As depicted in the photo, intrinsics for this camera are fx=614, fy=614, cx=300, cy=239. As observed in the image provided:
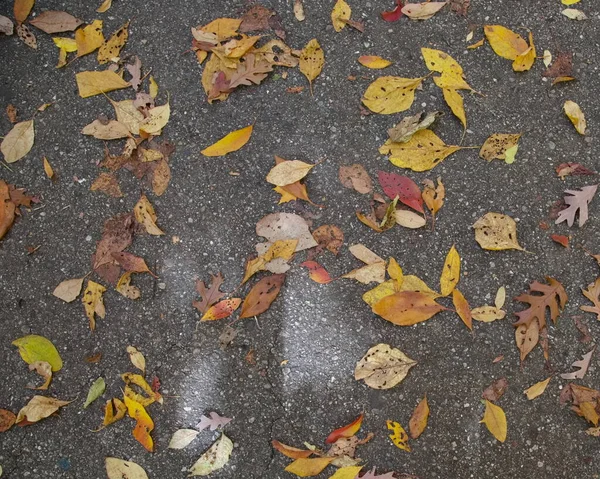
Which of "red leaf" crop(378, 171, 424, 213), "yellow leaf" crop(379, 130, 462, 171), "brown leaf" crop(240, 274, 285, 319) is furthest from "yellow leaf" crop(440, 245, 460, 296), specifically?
"brown leaf" crop(240, 274, 285, 319)

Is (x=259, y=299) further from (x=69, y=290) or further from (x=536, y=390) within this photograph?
(x=536, y=390)

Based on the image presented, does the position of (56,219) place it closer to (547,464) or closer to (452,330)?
(452,330)

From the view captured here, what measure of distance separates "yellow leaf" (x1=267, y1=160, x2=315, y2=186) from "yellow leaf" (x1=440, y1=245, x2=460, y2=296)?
64 centimetres

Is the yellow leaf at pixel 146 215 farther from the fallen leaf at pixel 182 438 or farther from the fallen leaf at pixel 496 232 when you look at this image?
the fallen leaf at pixel 496 232

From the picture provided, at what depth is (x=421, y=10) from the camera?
2545 mm

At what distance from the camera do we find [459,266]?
2297mm

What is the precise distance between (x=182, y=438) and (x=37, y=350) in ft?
2.08

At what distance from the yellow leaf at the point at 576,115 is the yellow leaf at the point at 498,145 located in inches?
8.7

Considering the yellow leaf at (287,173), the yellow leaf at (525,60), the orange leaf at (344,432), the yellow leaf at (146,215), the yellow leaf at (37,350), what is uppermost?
the yellow leaf at (525,60)

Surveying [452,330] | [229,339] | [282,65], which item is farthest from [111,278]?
[452,330]

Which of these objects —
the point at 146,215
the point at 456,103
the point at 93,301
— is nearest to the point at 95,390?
the point at 93,301

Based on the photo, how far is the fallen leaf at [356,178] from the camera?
2367mm

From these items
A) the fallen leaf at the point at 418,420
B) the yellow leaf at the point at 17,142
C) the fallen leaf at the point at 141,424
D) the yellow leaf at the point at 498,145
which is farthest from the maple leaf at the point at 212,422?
the yellow leaf at the point at 498,145

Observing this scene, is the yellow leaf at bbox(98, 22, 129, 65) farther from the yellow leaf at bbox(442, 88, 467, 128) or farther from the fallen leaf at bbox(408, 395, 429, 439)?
the fallen leaf at bbox(408, 395, 429, 439)
